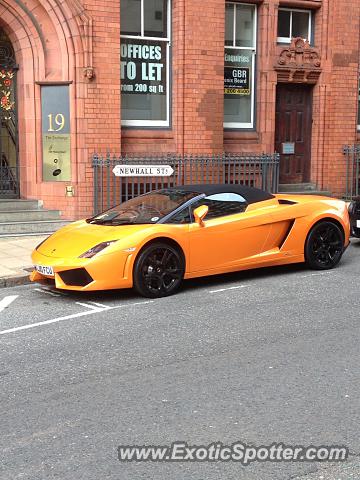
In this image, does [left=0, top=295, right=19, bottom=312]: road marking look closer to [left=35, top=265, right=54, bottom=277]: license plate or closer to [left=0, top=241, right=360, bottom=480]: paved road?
[left=0, top=241, right=360, bottom=480]: paved road

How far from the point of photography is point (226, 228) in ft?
25.7

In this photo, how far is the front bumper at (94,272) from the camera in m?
6.97

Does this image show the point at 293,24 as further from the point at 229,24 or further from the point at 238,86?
the point at 238,86

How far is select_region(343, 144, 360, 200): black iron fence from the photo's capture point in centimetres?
1566

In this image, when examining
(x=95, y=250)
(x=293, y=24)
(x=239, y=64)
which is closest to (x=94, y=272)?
(x=95, y=250)

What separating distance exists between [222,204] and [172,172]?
5.22 metres

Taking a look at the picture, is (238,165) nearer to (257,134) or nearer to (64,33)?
(257,134)

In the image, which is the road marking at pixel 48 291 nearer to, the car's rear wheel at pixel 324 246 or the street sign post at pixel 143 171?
the car's rear wheel at pixel 324 246

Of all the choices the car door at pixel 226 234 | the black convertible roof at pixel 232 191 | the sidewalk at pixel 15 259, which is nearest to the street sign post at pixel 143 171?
→ the sidewalk at pixel 15 259

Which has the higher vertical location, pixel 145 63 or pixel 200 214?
pixel 145 63

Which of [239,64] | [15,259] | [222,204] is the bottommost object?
[15,259]

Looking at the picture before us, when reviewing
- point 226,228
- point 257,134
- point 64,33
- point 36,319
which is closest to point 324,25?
point 257,134

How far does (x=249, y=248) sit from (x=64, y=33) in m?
6.92

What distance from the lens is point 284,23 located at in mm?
15086
